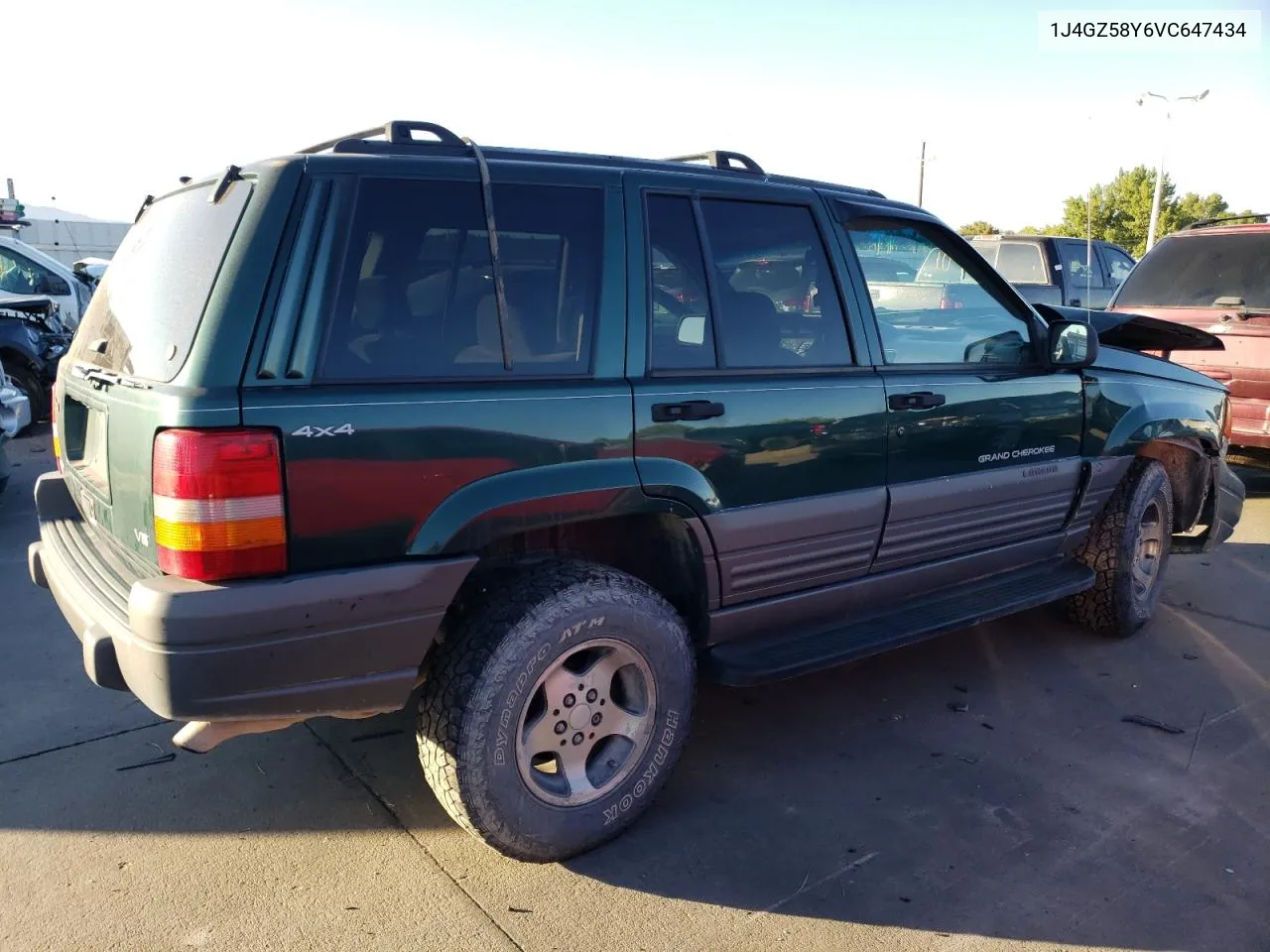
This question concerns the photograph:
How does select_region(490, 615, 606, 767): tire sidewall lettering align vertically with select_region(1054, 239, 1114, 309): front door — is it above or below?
below

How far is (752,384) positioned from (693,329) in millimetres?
262

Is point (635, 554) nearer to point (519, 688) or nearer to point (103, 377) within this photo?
point (519, 688)

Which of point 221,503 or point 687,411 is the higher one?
point 687,411

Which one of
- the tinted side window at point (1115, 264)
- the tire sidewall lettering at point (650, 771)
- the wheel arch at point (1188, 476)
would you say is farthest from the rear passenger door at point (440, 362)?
the tinted side window at point (1115, 264)

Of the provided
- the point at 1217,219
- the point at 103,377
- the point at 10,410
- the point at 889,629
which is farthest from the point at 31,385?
the point at 1217,219

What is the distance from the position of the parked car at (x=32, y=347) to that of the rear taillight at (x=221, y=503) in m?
8.36

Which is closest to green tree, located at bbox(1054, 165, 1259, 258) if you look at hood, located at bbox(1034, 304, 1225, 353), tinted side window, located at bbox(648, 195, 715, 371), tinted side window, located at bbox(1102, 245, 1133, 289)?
tinted side window, located at bbox(1102, 245, 1133, 289)

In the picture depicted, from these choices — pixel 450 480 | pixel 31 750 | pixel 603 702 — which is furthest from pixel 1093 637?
pixel 31 750

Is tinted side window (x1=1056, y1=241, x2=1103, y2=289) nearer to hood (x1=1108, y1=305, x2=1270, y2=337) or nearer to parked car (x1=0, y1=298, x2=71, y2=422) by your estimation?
hood (x1=1108, y1=305, x2=1270, y2=337)

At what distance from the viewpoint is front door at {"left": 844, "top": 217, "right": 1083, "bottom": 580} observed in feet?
11.9

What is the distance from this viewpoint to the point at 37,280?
1086 centimetres

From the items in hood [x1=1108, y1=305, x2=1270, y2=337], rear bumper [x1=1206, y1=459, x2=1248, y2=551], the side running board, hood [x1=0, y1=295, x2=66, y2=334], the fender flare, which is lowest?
the side running board

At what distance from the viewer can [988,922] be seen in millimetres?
2662

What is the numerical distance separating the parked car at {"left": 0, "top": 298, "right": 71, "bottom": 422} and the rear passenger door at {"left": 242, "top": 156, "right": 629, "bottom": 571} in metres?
8.36
